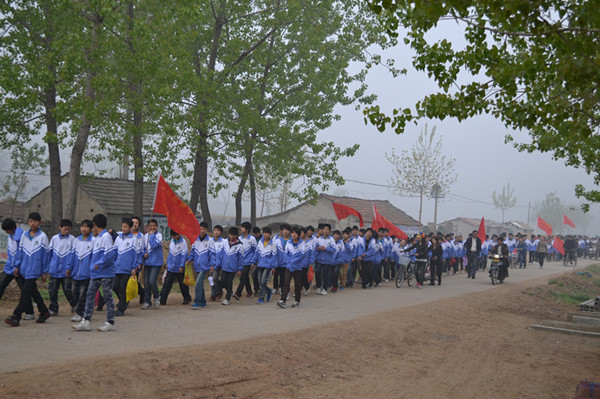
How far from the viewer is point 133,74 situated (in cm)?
1777

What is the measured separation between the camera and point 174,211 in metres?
13.5

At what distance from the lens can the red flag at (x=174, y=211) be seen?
1332cm

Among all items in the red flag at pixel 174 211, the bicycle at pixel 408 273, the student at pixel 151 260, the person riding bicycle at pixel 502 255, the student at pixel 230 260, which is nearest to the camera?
the student at pixel 151 260

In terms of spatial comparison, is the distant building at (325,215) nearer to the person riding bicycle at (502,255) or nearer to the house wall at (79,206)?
the house wall at (79,206)

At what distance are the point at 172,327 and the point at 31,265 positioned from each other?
2.69 meters

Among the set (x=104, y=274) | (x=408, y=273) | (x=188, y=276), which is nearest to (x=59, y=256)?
(x=104, y=274)

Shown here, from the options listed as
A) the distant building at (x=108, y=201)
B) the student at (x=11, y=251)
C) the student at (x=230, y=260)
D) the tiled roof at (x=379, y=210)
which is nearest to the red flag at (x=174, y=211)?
the student at (x=230, y=260)

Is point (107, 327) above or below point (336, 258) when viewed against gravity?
below

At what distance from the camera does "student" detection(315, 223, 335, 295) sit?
57.7 feet

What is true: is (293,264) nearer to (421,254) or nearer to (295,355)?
(295,355)

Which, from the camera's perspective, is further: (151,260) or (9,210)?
(9,210)

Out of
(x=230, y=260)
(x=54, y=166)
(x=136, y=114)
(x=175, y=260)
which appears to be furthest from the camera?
(x=54, y=166)

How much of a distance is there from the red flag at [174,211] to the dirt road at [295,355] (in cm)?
184

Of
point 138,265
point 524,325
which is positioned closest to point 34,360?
point 138,265
